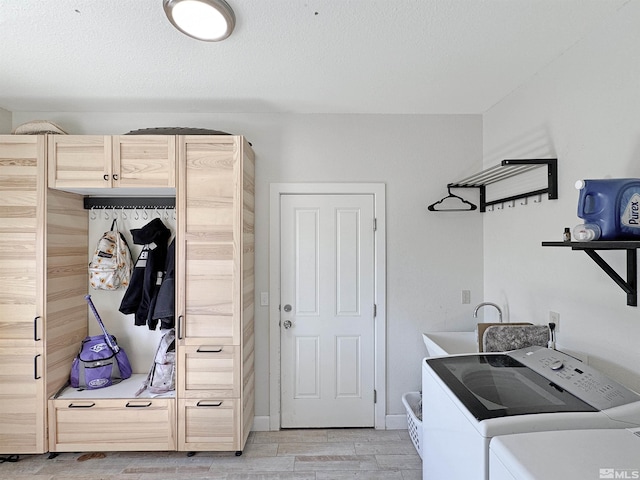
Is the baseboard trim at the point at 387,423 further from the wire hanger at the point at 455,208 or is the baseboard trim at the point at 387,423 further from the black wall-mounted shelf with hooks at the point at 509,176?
the black wall-mounted shelf with hooks at the point at 509,176

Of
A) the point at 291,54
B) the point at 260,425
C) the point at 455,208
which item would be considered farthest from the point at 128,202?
the point at 455,208

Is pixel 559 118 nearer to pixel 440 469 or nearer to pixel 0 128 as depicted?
pixel 440 469

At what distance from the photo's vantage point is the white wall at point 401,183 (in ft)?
8.52

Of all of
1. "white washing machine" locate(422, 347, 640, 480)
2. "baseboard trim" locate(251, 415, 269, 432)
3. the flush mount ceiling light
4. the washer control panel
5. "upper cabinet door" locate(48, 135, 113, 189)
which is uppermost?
the flush mount ceiling light

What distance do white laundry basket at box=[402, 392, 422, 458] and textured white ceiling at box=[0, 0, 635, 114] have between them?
7.36ft

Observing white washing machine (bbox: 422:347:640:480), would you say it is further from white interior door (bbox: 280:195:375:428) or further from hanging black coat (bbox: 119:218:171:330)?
hanging black coat (bbox: 119:218:171:330)

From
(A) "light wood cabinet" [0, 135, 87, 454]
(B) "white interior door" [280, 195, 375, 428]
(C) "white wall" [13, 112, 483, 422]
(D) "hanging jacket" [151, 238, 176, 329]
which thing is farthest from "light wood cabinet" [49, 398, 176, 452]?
(B) "white interior door" [280, 195, 375, 428]

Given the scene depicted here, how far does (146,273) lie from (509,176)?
2648mm

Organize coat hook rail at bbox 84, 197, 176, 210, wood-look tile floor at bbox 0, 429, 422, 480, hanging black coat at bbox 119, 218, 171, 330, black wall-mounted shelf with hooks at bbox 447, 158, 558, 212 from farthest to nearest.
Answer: coat hook rail at bbox 84, 197, 176, 210 < hanging black coat at bbox 119, 218, 171, 330 < wood-look tile floor at bbox 0, 429, 422, 480 < black wall-mounted shelf with hooks at bbox 447, 158, 558, 212

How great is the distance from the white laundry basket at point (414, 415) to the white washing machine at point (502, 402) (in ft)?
1.84

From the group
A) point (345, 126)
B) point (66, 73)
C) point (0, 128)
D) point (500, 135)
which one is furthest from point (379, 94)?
point (0, 128)

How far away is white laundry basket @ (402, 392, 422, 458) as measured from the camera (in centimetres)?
220

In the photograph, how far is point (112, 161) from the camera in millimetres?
2178

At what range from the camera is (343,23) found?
154 centimetres
